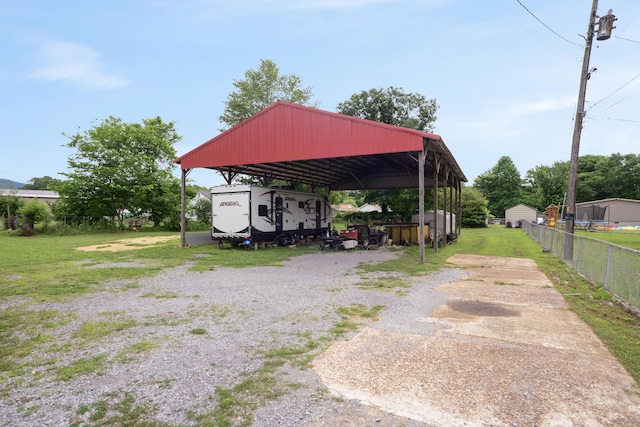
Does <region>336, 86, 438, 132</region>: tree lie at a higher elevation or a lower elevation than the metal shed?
higher

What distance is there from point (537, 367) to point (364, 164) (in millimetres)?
18467

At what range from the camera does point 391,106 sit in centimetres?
3356

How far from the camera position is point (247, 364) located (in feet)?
12.8

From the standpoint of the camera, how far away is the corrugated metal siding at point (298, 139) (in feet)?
42.1

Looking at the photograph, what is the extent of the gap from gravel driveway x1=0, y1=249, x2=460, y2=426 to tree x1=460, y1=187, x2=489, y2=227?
3405cm

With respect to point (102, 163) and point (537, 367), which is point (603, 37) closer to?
point (537, 367)

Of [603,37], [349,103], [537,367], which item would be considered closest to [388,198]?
[349,103]

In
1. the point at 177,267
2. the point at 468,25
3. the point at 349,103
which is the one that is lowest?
the point at 177,267

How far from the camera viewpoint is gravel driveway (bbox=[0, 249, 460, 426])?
117 inches

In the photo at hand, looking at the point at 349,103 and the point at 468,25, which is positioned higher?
the point at 349,103

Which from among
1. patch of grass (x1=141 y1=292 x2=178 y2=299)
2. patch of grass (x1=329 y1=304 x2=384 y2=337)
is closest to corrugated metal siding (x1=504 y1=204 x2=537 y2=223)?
patch of grass (x1=329 y1=304 x2=384 y2=337)

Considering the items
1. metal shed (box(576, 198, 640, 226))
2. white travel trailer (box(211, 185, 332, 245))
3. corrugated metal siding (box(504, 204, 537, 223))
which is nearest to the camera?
white travel trailer (box(211, 185, 332, 245))

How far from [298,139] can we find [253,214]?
3.94 m

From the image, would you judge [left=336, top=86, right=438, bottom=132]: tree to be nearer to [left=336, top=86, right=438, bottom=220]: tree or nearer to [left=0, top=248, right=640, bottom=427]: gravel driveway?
[left=336, top=86, right=438, bottom=220]: tree
